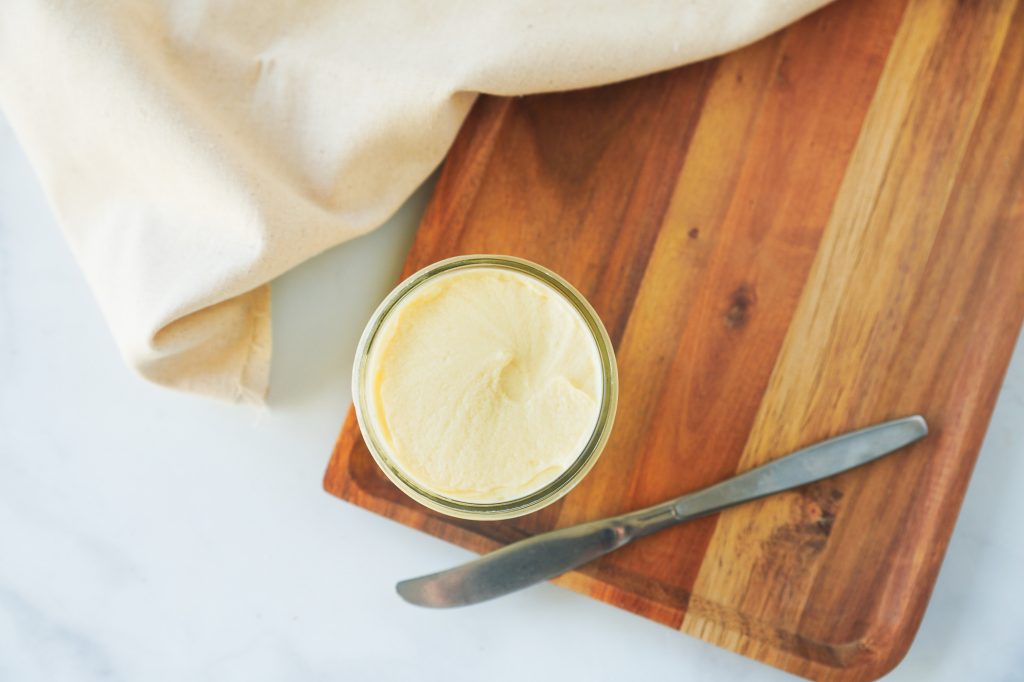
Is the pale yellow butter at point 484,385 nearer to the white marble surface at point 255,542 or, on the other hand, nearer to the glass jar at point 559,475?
the glass jar at point 559,475

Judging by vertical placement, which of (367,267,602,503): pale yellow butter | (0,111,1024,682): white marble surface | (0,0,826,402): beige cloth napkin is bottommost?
(0,111,1024,682): white marble surface

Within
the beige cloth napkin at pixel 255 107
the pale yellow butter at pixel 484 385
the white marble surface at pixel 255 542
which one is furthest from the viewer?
the white marble surface at pixel 255 542

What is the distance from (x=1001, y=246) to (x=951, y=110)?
0.12 m

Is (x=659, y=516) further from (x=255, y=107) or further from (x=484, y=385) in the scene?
(x=255, y=107)

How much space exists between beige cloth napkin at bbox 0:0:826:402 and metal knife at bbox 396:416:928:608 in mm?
299

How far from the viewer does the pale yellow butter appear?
1.82 ft

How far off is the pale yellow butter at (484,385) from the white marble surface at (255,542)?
0.20 metres

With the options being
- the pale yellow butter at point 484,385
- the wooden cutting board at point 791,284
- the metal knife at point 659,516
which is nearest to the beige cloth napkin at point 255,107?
the wooden cutting board at point 791,284

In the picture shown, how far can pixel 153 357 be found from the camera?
0.69 meters

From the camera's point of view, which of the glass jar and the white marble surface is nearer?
the glass jar

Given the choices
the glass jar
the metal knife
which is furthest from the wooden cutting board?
the glass jar

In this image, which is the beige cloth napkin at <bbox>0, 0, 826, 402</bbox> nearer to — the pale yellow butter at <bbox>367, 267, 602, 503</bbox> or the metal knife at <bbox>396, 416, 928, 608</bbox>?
the pale yellow butter at <bbox>367, 267, 602, 503</bbox>

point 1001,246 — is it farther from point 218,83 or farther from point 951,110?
point 218,83

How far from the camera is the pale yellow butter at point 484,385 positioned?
55cm
